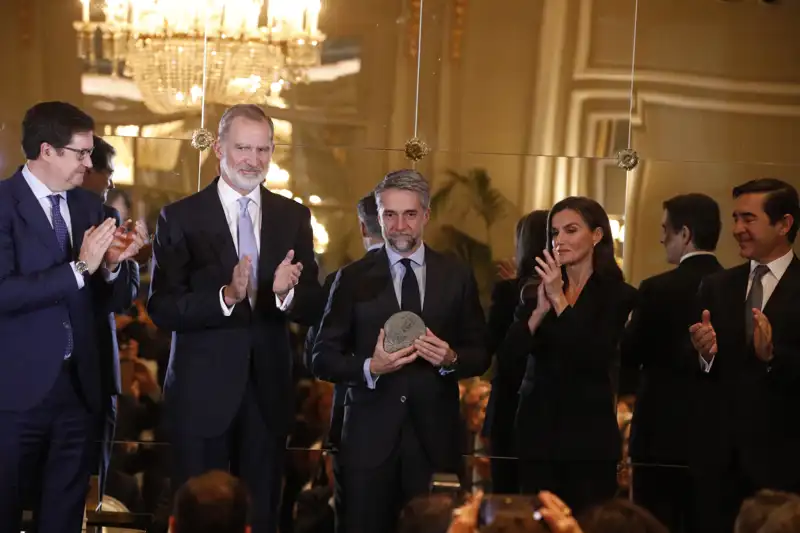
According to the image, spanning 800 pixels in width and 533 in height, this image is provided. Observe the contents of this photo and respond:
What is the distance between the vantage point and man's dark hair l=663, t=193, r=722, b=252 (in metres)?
5.16

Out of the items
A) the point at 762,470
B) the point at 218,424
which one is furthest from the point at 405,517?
the point at 762,470

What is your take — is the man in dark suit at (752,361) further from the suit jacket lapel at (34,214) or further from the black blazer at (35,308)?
the suit jacket lapel at (34,214)

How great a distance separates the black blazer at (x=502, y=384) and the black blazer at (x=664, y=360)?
0.51 m

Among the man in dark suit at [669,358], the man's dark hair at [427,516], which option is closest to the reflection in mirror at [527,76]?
the man in dark suit at [669,358]

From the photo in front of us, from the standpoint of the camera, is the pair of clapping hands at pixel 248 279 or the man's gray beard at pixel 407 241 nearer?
the pair of clapping hands at pixel 248 279

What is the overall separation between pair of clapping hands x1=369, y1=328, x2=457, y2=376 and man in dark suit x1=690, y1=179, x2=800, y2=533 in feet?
3.10

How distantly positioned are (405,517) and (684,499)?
3131mm

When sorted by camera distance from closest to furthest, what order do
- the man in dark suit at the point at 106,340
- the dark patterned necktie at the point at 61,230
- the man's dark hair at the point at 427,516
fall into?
the man's dark hair at the point at 427,516 → the dark patterned necktie at the point at 61,230 → the man in dark suit at the point at 106,340

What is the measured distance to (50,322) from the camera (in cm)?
398

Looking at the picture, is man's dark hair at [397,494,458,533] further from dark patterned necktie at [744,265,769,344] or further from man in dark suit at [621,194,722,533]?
man in dark suit at [621,194,722,533]

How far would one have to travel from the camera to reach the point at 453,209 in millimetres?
5574

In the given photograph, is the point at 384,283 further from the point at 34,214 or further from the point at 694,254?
the point at 694,254

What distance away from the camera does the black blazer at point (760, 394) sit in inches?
166

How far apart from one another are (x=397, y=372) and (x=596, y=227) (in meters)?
0.98
